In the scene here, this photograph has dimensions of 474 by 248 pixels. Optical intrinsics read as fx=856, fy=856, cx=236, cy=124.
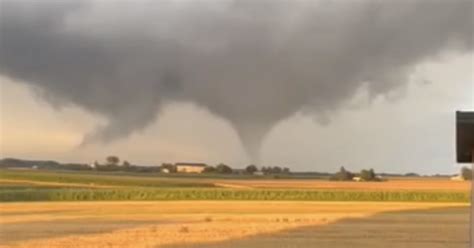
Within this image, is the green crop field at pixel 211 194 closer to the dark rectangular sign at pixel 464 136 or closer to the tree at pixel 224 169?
the tree at pixel 224 169

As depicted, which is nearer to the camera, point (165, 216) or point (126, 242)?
point (126, 242)

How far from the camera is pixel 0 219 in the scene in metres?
35.4

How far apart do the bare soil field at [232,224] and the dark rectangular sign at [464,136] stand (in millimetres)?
16652

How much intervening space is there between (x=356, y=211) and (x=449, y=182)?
1873cm

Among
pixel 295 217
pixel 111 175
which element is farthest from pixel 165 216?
pixel 111 175

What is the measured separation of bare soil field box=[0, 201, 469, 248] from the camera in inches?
968

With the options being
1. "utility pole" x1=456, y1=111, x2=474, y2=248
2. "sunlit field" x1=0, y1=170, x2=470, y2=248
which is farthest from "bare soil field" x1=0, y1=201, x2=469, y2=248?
"utility pole" x1=456, y1=111, x2=474, y2=248

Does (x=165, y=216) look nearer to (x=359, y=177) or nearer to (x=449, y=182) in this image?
(x=449, y=182)

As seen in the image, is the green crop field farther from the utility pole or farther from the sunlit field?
the utility pole

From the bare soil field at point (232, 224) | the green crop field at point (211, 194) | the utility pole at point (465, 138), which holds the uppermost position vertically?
the utility pole at point (465, 138)

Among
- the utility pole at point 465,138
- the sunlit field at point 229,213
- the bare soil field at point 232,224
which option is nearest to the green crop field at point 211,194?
the sunlit field at point 229,213

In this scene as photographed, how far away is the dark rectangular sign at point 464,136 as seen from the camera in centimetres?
596

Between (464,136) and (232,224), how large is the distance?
2553 cm

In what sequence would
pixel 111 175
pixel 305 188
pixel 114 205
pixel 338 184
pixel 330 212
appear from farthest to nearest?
pixel 111 175, pixel 338 184, pixel 305 188, pixel 114 205, pixel 330 212
